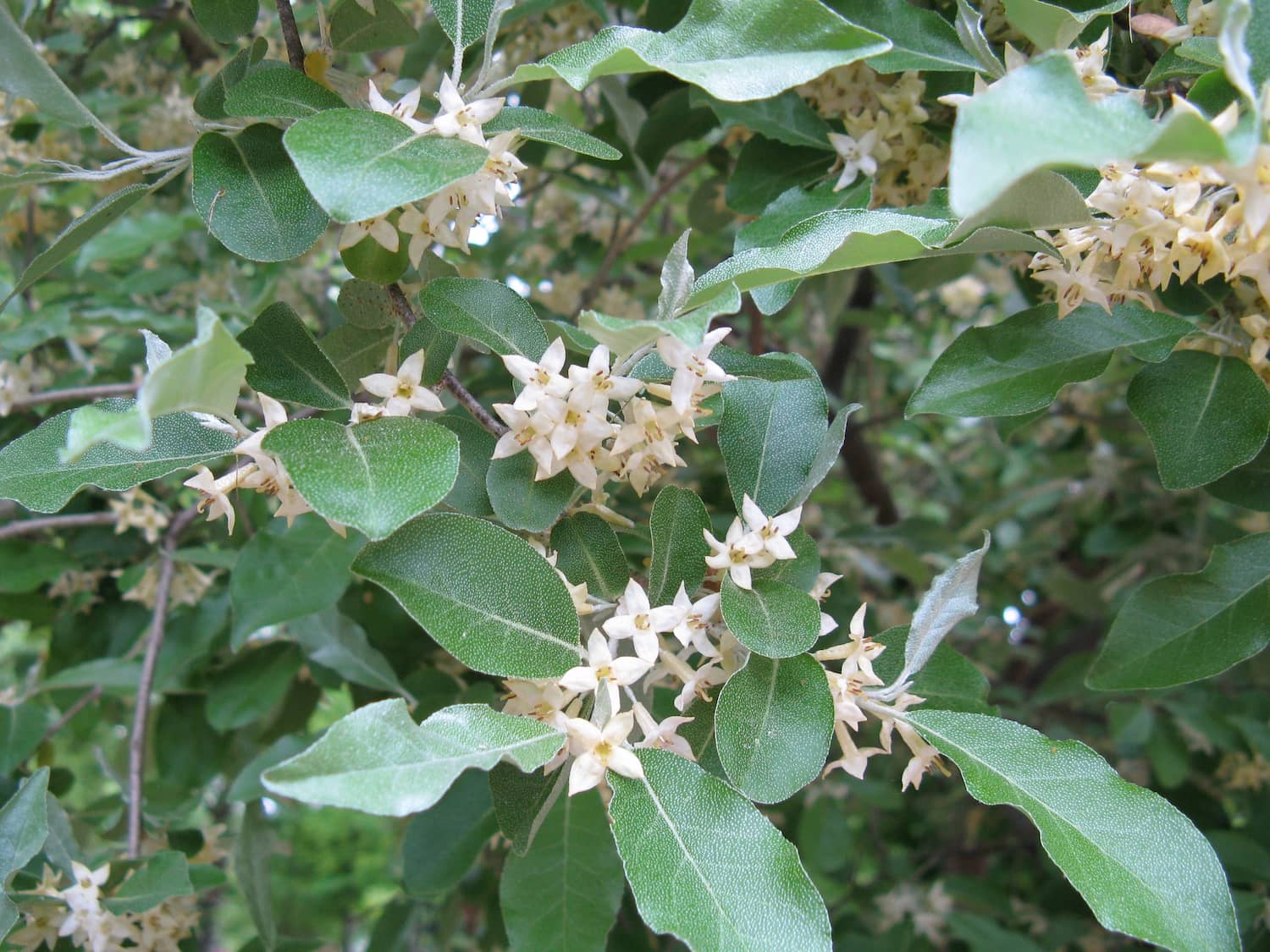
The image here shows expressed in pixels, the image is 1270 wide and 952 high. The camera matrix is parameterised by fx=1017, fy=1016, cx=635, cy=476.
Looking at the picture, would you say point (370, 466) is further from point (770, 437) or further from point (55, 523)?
point (55, 523)

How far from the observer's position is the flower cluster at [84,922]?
44.3 inches

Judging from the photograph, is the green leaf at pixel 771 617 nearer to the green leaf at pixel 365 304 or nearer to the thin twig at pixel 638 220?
the green leaf at pixel 365 304

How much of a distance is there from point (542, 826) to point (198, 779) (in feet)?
2.88

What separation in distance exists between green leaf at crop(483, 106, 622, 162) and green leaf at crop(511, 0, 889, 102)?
0.08m

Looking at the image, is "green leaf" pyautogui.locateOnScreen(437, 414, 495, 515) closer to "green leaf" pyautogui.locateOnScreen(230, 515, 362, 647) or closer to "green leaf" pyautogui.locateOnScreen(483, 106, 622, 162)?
"green leaf" pyautogui.locateOnScreen(483, 106, 622, 162)

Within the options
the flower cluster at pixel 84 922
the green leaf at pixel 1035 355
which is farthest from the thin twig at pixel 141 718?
the green leaf at pixel 1035 355

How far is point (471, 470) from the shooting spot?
94cm

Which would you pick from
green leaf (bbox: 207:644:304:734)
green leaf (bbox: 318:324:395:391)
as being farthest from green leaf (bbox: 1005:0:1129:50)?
green leaf (bbox: 207:644:304:734)

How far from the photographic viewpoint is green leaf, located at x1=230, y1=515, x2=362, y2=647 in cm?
138

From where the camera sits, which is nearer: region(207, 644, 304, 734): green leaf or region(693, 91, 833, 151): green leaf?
region(693, 91, 833, 151): green leaf

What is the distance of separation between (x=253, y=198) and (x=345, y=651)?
764 mm

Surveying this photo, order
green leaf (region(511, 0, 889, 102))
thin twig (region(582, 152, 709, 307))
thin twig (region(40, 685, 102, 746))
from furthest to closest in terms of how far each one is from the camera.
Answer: thin twig (region(582, 152, 709, 307)), thin twig (region(40, 685, 102, 746)), green leaf (region(511, 0, 889, 102))

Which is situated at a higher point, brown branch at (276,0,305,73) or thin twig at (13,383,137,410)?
brown branch at (276,0,305,73)

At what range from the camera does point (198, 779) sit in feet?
5.90
